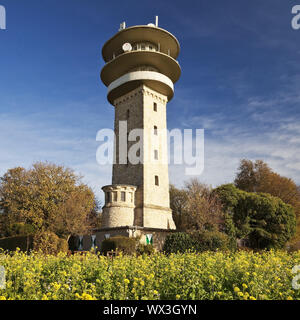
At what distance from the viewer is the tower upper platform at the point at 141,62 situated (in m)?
29.6

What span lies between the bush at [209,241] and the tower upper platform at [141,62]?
17077 millimetres

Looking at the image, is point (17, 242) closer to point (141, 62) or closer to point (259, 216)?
point (141, 62)

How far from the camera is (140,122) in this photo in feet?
95.2

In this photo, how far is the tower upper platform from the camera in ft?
97.2

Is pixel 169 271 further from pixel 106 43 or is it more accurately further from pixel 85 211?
pixel 106 43

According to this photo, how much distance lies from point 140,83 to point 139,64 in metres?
2.46

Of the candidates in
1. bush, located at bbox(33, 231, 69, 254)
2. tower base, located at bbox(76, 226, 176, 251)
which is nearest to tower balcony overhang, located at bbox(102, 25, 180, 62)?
tower base, located at bbox(76, 226, 176, 251)

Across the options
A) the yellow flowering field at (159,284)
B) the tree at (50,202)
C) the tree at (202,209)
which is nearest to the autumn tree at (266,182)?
the tree at (202,209)

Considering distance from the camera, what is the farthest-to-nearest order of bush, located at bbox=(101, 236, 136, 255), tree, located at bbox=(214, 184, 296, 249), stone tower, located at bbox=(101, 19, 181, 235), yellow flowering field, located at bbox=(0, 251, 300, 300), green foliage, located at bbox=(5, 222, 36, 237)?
tree, located at bbox=(214, 184, 296, 249) → stone tower, located at bbox=(101, 19, 181, 235) → green foliage, located at bbox=(5, 222, 36, 237) → bush, located at bbox=(101, 236, 136, 255) → yellow flowering field, located at bbox=(0, 251, 300, 300)

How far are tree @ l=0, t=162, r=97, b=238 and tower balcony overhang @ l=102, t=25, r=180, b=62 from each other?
1620cm

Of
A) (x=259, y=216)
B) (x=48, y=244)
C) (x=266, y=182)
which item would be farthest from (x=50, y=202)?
(x=266, y=182)

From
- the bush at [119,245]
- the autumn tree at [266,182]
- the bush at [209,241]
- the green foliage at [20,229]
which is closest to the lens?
the bush at [119,245]

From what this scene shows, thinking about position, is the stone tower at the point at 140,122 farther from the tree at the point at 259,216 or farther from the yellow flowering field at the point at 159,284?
the yellow flowering field at the point at 159,284

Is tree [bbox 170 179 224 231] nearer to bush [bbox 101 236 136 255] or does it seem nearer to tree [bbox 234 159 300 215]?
bush [bbox 101 236 136 255]
